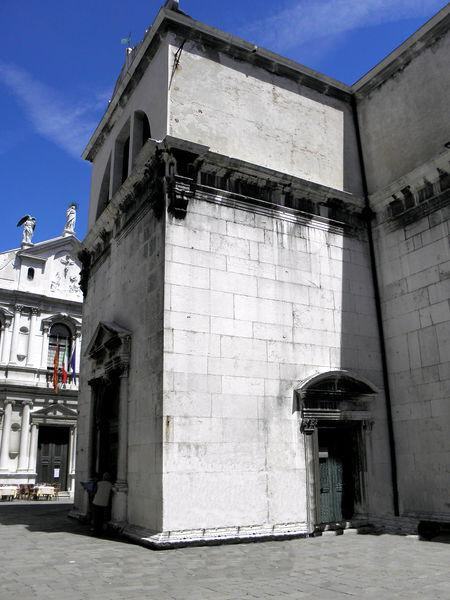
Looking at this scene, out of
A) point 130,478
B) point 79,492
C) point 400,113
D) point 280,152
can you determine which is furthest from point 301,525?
point 400,113

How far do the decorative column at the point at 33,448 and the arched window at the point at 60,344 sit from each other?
11.8 ft

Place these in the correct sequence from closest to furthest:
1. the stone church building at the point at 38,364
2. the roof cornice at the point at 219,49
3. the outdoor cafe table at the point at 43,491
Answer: the roof cornice at the point at 219,49
the outdoor cafe table at the point at 43,491
the stone church building at the point at 38,364

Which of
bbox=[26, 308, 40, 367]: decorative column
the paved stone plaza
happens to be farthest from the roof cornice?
bbox=[26, 308, 40, 367]: decorative column

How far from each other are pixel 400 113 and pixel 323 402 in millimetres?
7875

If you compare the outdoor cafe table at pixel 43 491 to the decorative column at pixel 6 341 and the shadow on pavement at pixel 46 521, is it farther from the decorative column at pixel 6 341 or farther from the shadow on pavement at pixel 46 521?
the shadow on pavement at pixel 46 521

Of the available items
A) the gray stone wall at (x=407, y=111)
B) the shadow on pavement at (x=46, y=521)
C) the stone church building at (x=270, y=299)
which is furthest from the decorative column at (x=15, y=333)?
the gray stone wall at (x=407, y=111)

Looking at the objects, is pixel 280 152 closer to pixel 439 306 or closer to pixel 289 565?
pixel 439 306

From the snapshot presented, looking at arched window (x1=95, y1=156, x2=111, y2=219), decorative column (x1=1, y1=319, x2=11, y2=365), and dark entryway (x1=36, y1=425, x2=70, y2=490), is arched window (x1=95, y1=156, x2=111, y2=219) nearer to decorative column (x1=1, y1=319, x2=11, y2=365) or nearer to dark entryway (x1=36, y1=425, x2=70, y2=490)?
decorative column (x1=1, y1=319, x2=11, y2=365)

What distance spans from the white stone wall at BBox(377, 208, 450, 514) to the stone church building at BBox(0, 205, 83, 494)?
68.3 feet

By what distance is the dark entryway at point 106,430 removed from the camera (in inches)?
505

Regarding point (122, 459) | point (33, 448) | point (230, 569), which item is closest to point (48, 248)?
point (33, 448)

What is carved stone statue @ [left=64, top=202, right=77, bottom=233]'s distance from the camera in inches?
1400

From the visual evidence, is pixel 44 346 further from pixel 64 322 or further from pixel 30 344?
pixel 64 322

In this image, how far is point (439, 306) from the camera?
1219cm
